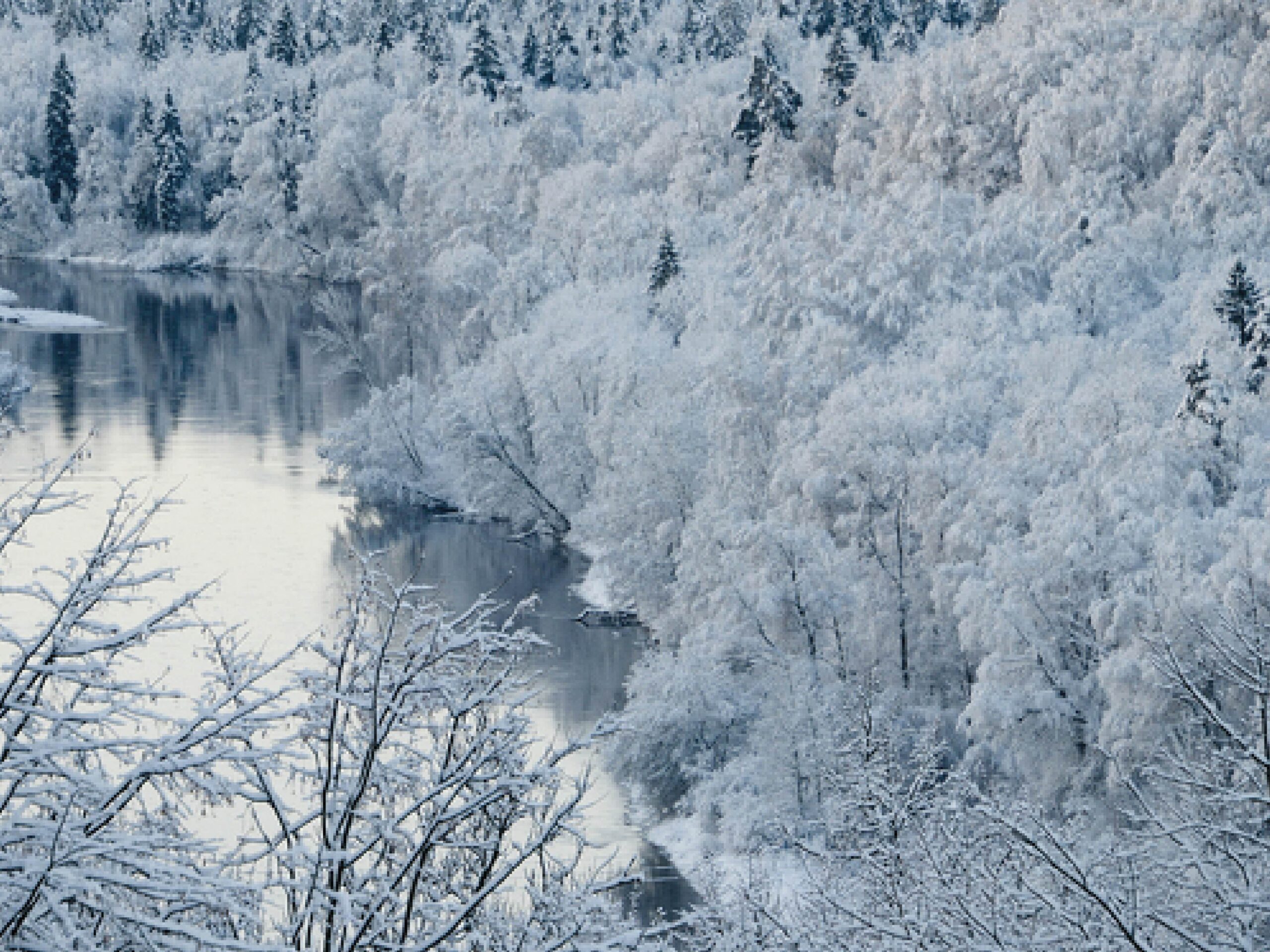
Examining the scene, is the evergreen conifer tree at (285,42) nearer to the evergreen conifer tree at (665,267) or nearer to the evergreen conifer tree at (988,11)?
the evergreen conifer tree at (988,11)

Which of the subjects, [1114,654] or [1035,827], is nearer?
[1035,827]

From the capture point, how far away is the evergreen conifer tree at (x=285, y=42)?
113 metres

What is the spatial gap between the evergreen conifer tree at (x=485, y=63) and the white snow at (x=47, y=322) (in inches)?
1052

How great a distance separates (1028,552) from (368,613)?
902 inches

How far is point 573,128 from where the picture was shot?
85.3 metres

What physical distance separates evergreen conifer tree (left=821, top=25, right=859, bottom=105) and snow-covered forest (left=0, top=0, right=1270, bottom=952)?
187 mm

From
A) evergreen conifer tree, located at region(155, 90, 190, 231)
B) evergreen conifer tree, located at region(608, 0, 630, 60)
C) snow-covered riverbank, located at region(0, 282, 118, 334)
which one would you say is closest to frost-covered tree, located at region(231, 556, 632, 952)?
snow-covered riverbank, located at region(0, 282, 118, 334)

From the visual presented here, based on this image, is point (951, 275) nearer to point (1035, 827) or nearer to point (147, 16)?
point (1035, 827)

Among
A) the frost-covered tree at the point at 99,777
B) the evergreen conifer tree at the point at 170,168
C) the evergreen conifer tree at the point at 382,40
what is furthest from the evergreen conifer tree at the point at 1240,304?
the evergreen conifer tree at the point at 382,40

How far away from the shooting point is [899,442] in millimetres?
33875

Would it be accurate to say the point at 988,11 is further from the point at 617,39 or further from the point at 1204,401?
the point at 1204,401

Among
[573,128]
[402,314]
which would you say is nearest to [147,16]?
[573,128]

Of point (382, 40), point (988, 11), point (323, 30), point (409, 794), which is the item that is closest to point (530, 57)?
point (382, 40)

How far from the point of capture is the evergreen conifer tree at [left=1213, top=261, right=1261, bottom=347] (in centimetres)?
3366
